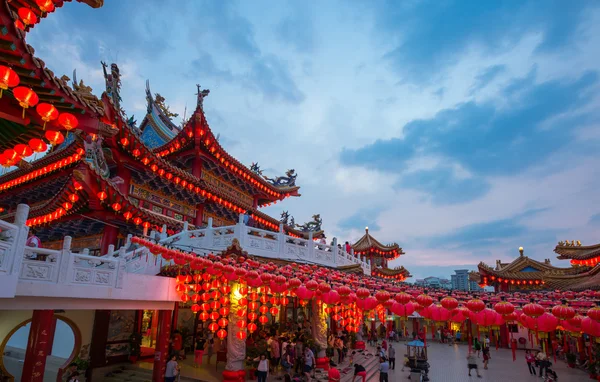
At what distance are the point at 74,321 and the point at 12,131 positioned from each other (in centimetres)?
803

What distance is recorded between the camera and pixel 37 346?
7988 millimetres

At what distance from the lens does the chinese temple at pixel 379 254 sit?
38938 millimetres

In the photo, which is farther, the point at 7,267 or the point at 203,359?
the point at 203,359

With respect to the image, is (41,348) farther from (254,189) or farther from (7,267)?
(254,189)

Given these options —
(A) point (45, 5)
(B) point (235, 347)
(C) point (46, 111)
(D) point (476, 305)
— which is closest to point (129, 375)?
(B) point (235, 347)

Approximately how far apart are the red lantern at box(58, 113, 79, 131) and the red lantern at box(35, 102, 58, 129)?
0.18m

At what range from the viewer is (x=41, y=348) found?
8.05 m

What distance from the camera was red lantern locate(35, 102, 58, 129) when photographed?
5785 mm


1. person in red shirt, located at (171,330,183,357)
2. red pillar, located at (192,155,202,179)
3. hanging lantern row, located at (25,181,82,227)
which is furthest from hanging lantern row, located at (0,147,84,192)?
person in red shirt, located at (171,330,183,357)

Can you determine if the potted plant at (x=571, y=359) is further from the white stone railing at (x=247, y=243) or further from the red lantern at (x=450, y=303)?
the red lantern at (x=450, y=303)

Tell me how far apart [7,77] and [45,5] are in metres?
2.78

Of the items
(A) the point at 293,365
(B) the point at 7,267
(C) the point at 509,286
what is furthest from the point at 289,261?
(C) the point at 509,286

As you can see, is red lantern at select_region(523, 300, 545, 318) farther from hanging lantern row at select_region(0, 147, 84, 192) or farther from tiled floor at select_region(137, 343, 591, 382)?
hanging lantern row at select_region(0, 147, 84, 192)

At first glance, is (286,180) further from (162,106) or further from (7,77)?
(7,77)
